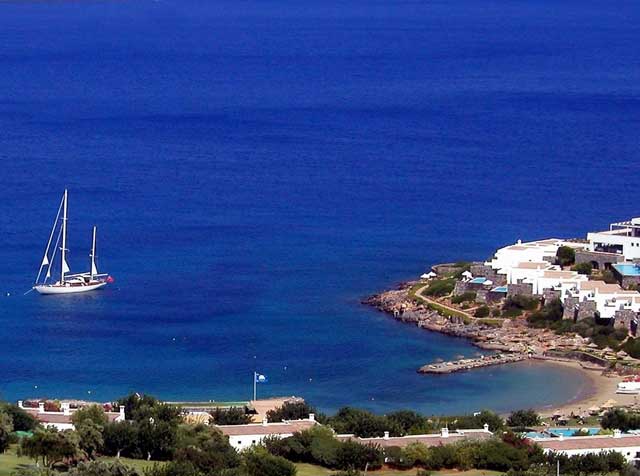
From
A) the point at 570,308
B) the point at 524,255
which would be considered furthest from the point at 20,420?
the point at 524,255

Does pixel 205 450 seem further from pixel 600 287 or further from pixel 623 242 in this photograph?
pixel 623 242

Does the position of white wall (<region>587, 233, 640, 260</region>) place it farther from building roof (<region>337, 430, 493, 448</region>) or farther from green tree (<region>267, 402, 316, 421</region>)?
building roof (<region>337, 430, 493, 448</region>)

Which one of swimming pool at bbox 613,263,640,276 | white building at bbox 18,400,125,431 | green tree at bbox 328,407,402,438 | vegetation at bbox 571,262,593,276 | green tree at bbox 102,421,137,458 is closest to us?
green tree at bbox 102,421,137,458

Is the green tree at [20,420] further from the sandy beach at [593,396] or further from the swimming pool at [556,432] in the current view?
the sandy beach at [593,396]

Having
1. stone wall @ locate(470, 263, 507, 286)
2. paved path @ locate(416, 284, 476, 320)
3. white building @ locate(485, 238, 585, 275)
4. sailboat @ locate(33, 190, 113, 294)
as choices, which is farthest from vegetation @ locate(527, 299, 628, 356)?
sailboat @ locate(33, 190, 113, 294)

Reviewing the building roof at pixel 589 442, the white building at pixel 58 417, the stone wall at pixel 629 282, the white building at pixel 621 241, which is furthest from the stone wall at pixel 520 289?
the white building at pixel 58 417

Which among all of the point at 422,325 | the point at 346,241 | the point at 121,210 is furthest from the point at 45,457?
the point at 121,210
